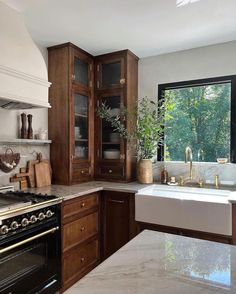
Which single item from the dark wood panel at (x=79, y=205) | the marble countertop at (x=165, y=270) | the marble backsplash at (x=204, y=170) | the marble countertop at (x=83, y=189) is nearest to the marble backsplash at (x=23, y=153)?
the marble countertop at (x=83, y=189)

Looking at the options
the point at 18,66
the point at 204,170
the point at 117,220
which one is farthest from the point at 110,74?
the point at 117,220

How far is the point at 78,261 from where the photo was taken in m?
2.36

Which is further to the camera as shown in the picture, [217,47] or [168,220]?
[217,47]

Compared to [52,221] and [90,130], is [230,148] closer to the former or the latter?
[90,130]

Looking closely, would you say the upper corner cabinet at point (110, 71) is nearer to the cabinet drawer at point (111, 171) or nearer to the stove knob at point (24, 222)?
the cabinet drawer at point (111, 171)

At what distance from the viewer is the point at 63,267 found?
7.13ft

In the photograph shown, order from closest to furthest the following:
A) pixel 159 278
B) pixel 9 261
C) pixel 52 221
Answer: pixel 159 278
pixel 9 261
pixel 52 221

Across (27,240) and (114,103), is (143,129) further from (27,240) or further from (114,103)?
(27,240)

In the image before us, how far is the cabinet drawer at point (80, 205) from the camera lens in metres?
2.20

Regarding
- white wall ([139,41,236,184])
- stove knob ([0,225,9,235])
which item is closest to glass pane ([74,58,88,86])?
white wall ([139,41,236,184])

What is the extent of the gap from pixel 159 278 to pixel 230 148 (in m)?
2.27

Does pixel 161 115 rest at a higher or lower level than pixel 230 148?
higher

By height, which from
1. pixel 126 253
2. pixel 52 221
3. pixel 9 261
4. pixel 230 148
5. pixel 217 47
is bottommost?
pixel 9 261

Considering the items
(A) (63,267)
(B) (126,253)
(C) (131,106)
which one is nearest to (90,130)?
(C) (131,106)
